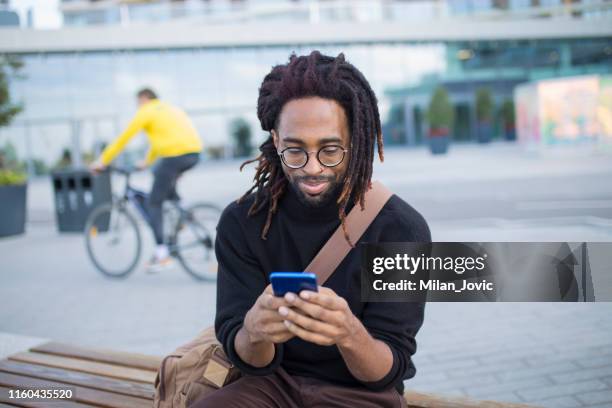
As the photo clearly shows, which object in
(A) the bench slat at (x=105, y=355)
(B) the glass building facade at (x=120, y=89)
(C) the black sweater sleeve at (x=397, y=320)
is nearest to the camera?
(C) the black sweater sleeve at (x=397, y=320)

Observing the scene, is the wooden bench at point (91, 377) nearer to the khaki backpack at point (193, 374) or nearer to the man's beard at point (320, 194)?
the khaki backpack at point (193, 374)

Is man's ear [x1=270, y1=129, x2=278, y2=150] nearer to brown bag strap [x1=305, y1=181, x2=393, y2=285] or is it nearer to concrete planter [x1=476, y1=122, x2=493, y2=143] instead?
brown bag strap [x1=305, y1=181, x2=393, y2=285]

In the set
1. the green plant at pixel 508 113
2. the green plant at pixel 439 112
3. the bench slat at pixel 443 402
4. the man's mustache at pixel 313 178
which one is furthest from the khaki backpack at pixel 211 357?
the green plant at pixel 508 113

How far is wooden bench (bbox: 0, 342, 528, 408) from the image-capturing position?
228 cm

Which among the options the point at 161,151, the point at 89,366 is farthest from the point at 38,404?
the point at 161,151

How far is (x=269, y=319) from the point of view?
1.45 metres

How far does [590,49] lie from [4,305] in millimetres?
22147

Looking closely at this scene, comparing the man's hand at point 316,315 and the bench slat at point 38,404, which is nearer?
the man's hand at point 316,315

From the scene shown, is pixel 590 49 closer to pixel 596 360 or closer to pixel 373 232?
pixel 596 360

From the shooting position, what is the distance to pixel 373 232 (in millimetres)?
1751

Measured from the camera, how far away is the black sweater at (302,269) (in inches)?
67.2

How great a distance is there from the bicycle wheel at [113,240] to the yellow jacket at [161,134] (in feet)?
2.09

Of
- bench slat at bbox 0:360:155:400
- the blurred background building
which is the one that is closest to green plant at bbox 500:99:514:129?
the blurred background building

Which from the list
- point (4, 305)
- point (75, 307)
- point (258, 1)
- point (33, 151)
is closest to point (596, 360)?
point (75, 307)
